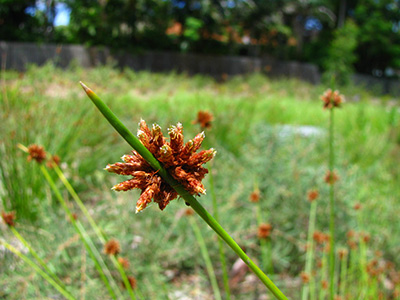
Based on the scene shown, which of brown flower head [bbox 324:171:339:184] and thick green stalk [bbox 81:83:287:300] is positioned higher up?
thick green stalk [bbox 81:83:287:300]

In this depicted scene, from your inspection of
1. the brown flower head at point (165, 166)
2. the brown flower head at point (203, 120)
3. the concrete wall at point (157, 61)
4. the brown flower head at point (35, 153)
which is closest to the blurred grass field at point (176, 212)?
the brown flower head at point (35, 153)

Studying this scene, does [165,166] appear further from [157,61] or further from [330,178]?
[157,61]

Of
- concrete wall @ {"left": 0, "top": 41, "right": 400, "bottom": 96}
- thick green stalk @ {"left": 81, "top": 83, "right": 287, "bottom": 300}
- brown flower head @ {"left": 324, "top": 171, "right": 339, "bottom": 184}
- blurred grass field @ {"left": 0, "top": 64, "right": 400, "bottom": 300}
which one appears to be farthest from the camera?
concrete wall @ {"left": 0, "top": 41, "right": 400, "bottom": 96}

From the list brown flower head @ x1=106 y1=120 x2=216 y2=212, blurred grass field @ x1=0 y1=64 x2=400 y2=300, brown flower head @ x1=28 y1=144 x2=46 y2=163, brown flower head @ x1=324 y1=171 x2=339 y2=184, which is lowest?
blurred grass field @ x1=0 y1=64 x2=400 y2=300

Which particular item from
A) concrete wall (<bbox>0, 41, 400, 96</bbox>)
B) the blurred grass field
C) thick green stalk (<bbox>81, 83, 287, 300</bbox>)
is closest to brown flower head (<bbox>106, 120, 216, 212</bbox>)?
thick green stalk (<bbox>81, 83, 287, 300</bbox>)

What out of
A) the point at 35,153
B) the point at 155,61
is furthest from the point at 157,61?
the point at 35,153

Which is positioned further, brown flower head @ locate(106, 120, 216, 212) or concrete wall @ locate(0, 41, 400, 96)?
concrete wall @ locate(0, 41, 400, 96)

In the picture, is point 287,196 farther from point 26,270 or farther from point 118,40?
point 118,40

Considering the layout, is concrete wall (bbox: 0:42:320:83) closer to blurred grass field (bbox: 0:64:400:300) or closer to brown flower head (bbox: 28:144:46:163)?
blurred grass field (bbox: 0:64:400:300)
